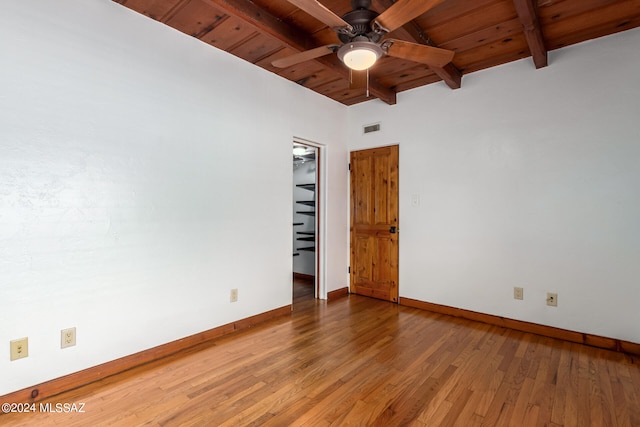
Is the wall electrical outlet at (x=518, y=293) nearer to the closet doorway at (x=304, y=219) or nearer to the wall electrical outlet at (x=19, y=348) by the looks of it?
the closet doorway at (x=304, y=219)

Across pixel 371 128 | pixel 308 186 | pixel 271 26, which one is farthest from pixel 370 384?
pixel 308 186

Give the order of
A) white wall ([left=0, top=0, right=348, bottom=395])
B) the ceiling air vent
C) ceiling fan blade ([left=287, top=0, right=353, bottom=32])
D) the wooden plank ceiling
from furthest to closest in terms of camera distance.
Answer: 1. the ceiling air vent
2. the wooden plank ceiling
3. white wall ([left=0, top=0, right=348, bottom=395])
4. ceiling fan blade ([left=287, top=0, right=353, bottom=32])

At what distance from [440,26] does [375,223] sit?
2326 millimetres

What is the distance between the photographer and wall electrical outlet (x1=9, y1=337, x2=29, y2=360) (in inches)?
74.0

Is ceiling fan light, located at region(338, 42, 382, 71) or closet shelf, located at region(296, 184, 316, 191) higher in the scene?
ceiling fan light, located at region(338, 42, 382, 71)

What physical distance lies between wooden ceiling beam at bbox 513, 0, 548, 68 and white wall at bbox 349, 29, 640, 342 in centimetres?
20

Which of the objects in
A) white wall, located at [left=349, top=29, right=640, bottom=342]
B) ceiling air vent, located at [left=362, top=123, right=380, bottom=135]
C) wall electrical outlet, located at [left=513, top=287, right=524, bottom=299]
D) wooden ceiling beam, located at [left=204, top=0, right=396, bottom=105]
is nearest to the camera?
wooden ceiling beam, located at [left=204, top=0, right=396, bottom=105]

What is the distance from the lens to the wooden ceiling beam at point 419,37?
2215 mm

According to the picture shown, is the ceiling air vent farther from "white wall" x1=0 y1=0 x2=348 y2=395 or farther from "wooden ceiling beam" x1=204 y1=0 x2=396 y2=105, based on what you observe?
"white wall" x1=0 y1=0 x2=348 y2=395

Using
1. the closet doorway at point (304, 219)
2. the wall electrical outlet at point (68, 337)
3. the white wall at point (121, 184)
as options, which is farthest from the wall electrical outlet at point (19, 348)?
the closet doorway at point (304, 219)

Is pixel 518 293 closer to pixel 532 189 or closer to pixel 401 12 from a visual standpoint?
pixel 532 189

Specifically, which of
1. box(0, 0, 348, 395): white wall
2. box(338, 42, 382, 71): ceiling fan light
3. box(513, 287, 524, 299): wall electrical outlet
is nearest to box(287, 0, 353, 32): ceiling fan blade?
box(338, 42, 382, 71): ceiling fan light

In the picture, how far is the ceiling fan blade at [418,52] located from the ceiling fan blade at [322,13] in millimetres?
345

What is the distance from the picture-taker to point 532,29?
2.42 metres
